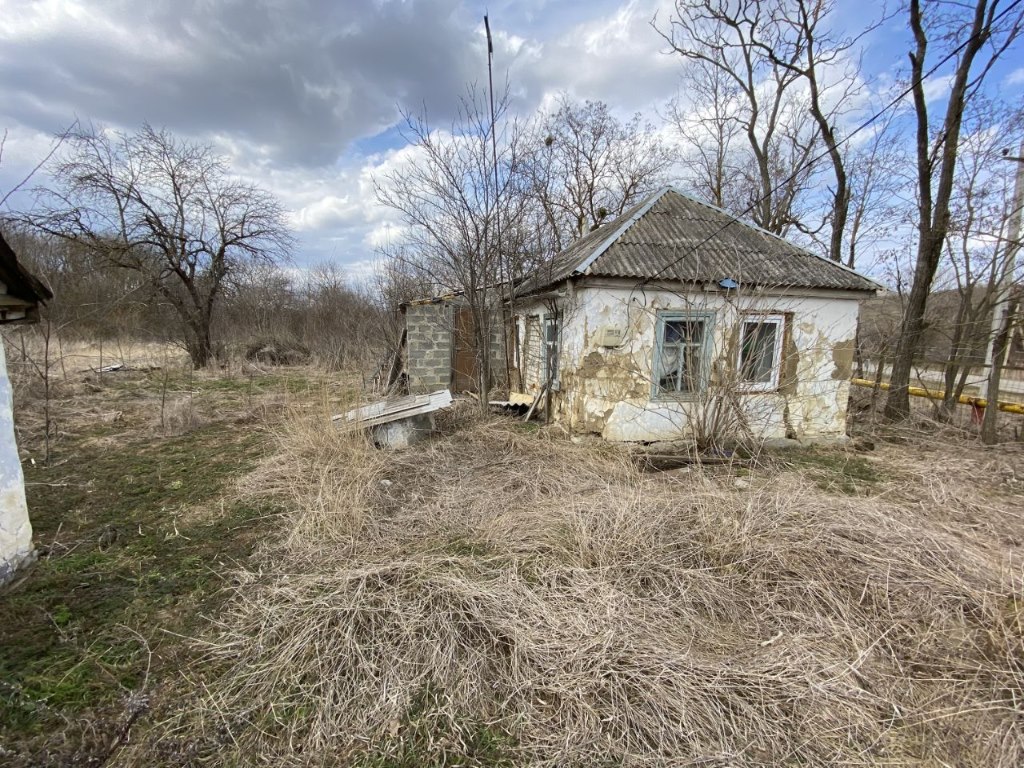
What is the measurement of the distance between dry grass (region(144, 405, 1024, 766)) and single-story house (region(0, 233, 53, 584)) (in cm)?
175

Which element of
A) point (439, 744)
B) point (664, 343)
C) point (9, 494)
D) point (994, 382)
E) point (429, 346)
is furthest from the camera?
point (429, 346)

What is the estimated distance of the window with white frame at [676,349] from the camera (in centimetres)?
650

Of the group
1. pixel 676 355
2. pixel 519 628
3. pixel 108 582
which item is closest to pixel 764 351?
pixel 676 355

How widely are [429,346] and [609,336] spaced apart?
5084 mm

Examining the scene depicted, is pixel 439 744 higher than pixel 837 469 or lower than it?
lower

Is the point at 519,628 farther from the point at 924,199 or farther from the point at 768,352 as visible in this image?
the point at 924,199

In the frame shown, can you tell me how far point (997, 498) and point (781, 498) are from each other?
10.6 ft

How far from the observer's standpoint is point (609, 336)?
6461 mm

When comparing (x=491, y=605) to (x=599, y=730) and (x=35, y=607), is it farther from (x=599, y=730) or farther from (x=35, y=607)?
(x=35, y=607)

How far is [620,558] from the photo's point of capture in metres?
3.18

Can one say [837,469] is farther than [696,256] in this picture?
No

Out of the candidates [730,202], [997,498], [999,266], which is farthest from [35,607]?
[730,202]

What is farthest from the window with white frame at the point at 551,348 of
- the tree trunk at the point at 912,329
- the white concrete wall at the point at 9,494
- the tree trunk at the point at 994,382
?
the tree trunk at the point at 912,329

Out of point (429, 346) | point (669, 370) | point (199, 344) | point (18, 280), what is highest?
point (18, 280)
